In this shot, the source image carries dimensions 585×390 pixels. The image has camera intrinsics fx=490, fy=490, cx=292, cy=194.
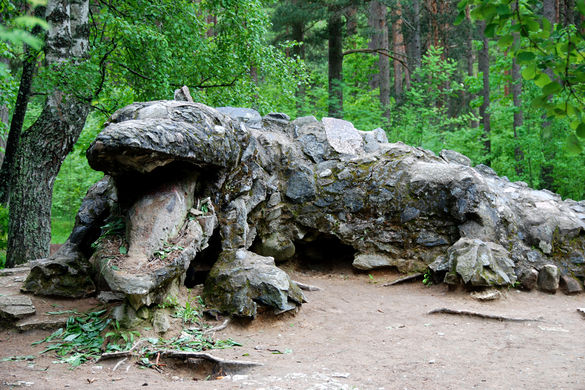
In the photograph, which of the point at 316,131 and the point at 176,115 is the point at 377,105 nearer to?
the point at 316,131

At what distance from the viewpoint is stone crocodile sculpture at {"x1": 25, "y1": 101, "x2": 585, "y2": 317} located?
4.80 m

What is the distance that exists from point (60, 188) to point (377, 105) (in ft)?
34.4

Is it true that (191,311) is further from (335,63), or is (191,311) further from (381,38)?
(381,38)

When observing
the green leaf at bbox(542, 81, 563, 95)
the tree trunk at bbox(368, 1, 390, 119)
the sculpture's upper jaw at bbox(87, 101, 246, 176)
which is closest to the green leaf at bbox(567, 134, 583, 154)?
the green leaf at bbox(542, 81, 563, 95)

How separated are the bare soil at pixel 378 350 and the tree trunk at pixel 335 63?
7508 mm

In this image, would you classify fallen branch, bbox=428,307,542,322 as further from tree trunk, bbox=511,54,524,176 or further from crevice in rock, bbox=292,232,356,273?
tree trunk, bbox=511,54,524,176

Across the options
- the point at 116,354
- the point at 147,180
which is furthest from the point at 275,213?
the point at 116,354

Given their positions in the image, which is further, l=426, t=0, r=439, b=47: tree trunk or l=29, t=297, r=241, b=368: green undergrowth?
l=426, t=0, r=439, b=47: tree trunk

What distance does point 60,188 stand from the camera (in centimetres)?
1576

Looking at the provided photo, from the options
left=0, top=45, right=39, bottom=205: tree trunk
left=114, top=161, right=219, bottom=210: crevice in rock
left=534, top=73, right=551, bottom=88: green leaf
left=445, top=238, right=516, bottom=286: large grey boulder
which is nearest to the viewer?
left=534, top=73, right=551, bottom=88: green leaf

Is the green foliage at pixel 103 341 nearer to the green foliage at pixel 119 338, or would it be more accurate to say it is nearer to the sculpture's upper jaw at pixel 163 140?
the green foliage at pixel 119 338

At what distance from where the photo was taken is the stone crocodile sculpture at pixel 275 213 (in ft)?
15.8

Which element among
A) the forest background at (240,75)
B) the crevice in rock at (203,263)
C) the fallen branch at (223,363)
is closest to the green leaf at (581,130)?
the forest background at (240,75)

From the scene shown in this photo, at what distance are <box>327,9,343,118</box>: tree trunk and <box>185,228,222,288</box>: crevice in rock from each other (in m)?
7.69
